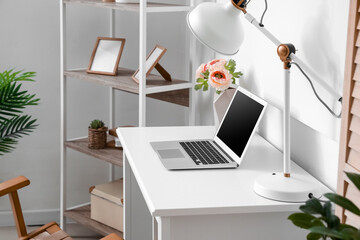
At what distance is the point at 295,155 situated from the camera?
6.38 feet

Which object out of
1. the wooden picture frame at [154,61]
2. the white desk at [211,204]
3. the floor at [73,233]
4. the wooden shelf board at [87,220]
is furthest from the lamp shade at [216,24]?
the floor at [73,233]

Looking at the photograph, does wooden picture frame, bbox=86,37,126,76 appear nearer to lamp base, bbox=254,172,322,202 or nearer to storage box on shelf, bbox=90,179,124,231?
storage box on shelf, bbox=90,179,124,231

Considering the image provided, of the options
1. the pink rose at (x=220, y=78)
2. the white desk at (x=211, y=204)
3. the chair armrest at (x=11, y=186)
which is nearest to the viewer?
the white desk at (x=211, y=204)

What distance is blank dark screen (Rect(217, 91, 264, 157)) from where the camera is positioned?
1.83 meters

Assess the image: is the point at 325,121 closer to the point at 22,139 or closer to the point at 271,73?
the point at 271,73

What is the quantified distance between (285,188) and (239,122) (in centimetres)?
44

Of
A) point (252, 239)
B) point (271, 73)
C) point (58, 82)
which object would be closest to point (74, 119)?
point (58, 82)

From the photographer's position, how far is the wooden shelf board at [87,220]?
287cm

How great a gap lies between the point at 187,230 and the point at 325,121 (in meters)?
0.54

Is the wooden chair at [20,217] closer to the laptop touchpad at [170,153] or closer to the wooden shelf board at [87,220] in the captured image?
the wooden shelf board at [87,220]

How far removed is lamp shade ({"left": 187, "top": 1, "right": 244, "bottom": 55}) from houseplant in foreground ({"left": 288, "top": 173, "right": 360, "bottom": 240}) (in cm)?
80

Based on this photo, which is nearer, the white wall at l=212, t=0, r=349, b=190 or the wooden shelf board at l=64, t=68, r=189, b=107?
the white wall at l=212, t=0, r=349, b=190

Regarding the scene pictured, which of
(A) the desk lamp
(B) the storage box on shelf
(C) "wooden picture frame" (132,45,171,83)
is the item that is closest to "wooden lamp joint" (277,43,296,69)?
(A) the desk lamp

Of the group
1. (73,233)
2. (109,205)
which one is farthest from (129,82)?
(73,233)
